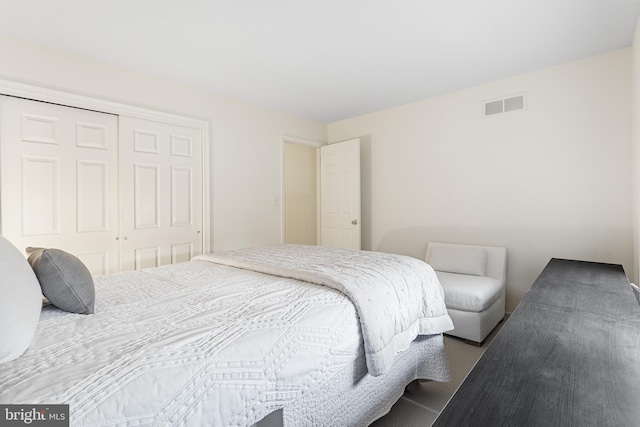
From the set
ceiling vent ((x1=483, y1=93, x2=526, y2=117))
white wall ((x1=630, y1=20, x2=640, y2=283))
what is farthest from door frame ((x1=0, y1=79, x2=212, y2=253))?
white wall ((x1=630, y1=20, x2=640, y2=283))

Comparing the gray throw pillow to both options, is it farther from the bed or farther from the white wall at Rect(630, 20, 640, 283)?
the white wall at Rect(630, 20, 640, 283)

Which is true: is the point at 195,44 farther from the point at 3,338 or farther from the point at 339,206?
the point at 339,206

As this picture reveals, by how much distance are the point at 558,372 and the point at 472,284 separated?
76.4 inches

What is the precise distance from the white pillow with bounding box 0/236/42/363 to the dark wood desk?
1140 mm

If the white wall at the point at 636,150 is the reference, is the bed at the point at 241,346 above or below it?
below

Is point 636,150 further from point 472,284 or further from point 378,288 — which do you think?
point 378,288

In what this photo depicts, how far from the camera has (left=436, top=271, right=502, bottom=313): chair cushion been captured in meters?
2.52

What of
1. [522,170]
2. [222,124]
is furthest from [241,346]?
[522,170]

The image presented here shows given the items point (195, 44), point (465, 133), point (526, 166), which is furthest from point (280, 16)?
point (526, 166)

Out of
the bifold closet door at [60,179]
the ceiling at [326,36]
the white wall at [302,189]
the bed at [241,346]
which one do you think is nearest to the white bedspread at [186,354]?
the bed at [241,346]

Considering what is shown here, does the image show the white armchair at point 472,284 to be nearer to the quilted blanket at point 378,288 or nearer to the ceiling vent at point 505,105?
the quilted blanket at point 378,288

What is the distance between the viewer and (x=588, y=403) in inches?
29.7

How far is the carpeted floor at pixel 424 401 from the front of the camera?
1.64m

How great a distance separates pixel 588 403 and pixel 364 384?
2.87 ft
